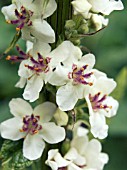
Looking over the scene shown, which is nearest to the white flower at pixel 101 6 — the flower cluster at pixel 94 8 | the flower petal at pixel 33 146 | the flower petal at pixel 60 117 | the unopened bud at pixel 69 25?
the flower cluster at pixel 94 8

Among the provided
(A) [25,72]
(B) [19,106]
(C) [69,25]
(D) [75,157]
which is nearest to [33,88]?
(A) [25,72]

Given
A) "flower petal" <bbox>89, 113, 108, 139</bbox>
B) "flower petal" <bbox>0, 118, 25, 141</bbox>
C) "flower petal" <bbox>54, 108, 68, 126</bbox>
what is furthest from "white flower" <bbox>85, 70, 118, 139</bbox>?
"flower petal" <bbox>0, 118, 25, 141</bbox>

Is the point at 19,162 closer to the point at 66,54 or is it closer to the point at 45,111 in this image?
the point at 45,111

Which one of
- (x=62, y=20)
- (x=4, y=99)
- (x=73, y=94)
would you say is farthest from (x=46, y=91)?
(x=4, y=99)

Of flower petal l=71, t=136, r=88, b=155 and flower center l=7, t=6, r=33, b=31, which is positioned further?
flower petal l=71, t=136, r=88, b=155

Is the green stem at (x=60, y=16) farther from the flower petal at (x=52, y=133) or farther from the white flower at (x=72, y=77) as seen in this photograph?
the flower petal at (x=52, y=133)

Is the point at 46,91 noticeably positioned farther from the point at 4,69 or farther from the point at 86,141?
the point at 4,69

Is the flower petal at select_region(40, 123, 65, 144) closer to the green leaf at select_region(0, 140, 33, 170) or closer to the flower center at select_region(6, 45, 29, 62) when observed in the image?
the green leaf at select_region(0, 140, 33, 170)
